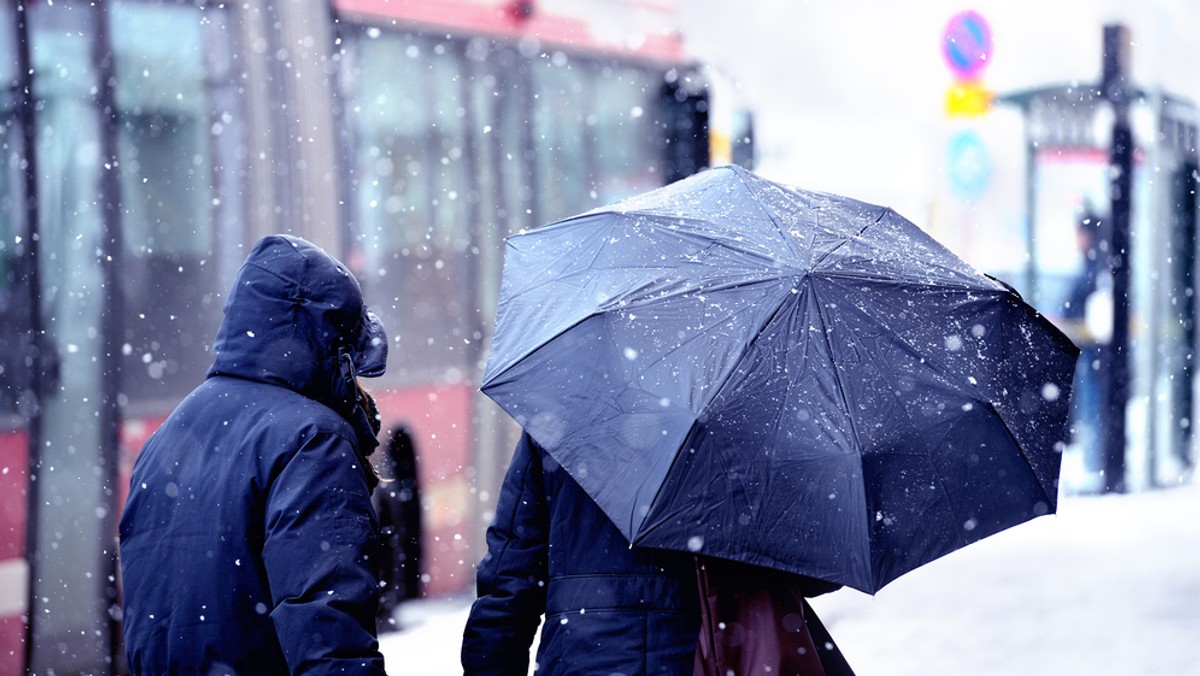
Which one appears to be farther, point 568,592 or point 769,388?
point 568,592

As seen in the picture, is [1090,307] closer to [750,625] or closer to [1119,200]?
[1119,200]

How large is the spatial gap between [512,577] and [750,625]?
47 cm

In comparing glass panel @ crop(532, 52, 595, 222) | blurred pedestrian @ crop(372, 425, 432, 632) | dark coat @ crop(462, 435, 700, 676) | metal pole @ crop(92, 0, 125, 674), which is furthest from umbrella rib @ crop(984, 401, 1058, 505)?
glass panel @ crop(532, 52, 595, 222)

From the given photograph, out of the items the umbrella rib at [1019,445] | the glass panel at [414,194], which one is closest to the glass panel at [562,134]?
the glass panel at [414,194]

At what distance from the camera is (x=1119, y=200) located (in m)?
9.26

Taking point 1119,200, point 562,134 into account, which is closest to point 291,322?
point 562,134

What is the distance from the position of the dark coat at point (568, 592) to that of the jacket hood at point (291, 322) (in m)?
0.37

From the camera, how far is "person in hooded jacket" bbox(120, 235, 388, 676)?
2062 millimetres

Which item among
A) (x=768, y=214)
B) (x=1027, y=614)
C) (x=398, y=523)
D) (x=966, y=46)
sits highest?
(x=966, y=46)

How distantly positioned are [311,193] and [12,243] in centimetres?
131

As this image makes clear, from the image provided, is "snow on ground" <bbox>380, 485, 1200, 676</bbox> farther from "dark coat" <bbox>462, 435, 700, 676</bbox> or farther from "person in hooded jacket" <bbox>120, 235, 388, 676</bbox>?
"person in hooded jacket" <bbox>120, 235, 388, 676</bbox>

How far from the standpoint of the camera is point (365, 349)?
2.33 metres

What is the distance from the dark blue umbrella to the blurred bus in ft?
11.0

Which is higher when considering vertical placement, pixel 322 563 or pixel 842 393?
pixel 842 393
